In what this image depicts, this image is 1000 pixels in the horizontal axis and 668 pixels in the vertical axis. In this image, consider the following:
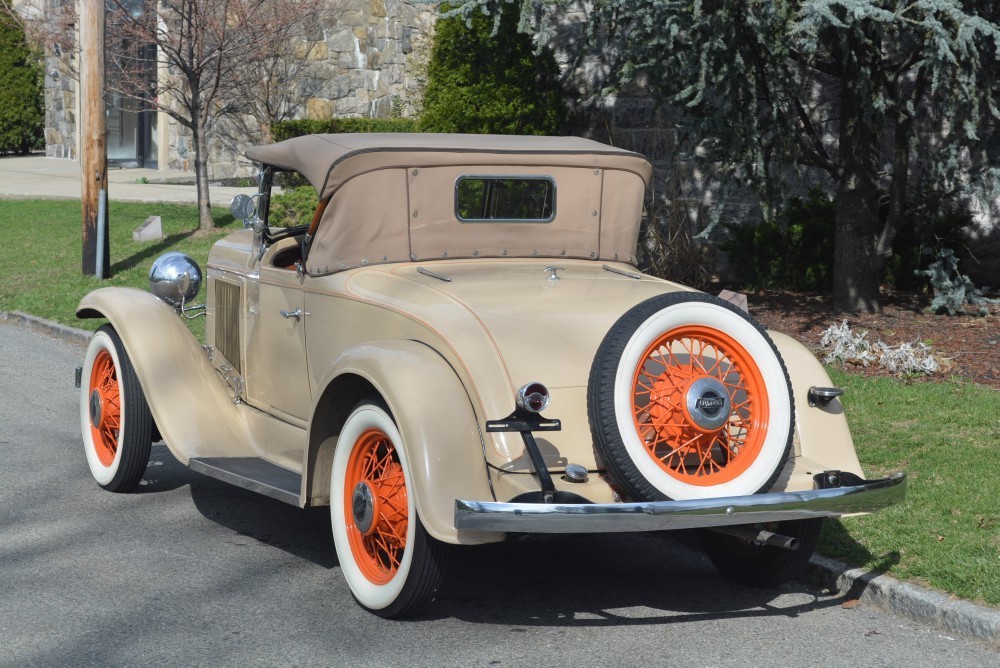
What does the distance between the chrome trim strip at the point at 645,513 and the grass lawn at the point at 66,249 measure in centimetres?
780

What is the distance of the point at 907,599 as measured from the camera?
478cm

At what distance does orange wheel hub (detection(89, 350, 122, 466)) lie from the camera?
6.52 meters

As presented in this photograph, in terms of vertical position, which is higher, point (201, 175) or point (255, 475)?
point (201, 175)

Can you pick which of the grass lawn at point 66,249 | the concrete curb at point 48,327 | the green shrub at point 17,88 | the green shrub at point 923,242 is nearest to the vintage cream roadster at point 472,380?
the concrete curb at point 48,327

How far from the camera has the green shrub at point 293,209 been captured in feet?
47.1

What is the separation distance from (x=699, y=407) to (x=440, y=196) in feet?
5.80

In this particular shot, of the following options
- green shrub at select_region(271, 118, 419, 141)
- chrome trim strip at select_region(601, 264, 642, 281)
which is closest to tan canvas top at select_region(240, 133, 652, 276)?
chrome trim strip at select_region(601, 264, 642, 281)

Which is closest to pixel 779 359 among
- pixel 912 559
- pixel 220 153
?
pixel 912 559

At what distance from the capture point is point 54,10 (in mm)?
23641

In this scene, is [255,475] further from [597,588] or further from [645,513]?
[645,513]

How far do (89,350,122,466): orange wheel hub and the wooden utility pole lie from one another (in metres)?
7.50

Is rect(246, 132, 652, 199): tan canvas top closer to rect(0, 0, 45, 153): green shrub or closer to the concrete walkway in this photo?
the concrete walkway

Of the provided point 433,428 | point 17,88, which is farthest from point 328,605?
point 17,88

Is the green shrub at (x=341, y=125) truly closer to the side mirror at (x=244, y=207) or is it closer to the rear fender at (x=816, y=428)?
the side mirror at (x=244, y=207)
